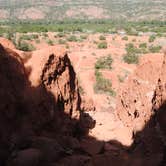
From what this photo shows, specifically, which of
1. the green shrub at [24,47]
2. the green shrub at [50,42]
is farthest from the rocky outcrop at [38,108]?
the green shrub at [50,42]

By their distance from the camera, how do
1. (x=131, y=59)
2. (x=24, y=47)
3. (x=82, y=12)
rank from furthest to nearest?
(x=82, y=12) < (x=24, y=47) < (x=131, y=59)

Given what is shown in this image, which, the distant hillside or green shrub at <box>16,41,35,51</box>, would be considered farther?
the distant hillside

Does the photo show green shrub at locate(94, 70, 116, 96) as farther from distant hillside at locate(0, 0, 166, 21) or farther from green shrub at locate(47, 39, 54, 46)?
distant hillside at locate(0, 0, 166, 21)

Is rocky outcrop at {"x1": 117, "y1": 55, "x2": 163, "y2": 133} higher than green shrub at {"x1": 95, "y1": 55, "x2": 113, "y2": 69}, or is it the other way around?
rocky outcrop at {"x1": 117, "y1": 55, "x2": 163, "y2": 133}

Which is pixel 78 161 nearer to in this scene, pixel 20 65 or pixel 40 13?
pixel 20 65

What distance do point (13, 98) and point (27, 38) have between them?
166 ft

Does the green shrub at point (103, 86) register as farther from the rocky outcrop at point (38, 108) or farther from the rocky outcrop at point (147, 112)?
the rocky outcrop at point (38, 108)

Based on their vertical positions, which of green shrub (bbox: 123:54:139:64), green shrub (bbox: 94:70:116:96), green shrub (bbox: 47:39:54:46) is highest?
green shrub (bbox: 94:70:116:96)

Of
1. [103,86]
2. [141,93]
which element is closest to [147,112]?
[141,93]

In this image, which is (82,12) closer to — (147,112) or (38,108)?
(147,112)

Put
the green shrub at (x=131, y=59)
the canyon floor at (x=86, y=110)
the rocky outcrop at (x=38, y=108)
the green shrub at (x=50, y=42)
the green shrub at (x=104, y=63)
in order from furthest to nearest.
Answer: the green shrub at (x=50, y=42) → the green shrub at (x=131, y=59) → the green shrub at (x=104, y=63) → the canyon floor at (x=86, y=110) → the rocky outcrop at (x=38, y=108)

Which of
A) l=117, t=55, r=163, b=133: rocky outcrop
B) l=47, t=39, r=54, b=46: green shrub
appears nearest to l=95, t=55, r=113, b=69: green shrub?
l=47, t=39, r=54, b=46: green shrub

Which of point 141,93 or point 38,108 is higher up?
point 38,108

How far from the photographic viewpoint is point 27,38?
6675 centimetres
